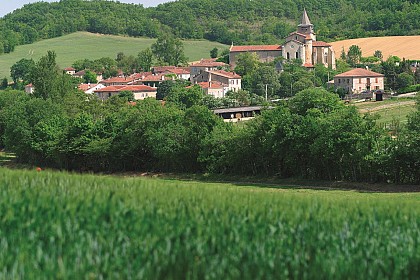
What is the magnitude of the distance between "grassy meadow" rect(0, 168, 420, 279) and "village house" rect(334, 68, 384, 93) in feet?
376

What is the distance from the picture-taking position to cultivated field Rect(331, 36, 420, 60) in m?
174

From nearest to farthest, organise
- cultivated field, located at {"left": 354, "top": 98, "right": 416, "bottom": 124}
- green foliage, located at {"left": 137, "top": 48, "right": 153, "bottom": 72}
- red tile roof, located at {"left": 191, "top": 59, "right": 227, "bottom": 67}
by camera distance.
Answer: cultivated field, located at {"left": 354, "top": 98, "right": 416, "bottom": 124} → red tile roof, located at {"left": 191, "top": 59, "right": 227, "bottom": 67} → green foliage, located at {"left": 137, "top": 48, "right": 153, "bottom": 72}

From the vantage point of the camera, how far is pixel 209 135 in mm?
60406

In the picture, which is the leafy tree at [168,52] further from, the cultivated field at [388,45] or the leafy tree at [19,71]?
the cultivated field at [388,45]

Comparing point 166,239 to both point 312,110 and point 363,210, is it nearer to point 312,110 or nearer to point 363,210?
point 363,210

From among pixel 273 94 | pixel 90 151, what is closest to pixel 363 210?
pixel 90 151

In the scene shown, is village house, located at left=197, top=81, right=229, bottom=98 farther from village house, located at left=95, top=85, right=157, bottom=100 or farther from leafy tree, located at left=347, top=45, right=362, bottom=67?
leafy tree, located at left=347, top=45, right=362, bottom=67

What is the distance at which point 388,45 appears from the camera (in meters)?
186

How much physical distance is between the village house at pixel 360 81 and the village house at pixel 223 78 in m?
20.3

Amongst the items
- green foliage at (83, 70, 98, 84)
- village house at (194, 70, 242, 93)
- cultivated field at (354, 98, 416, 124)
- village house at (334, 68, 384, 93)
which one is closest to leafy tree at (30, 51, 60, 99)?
cultivated field at (354, 98, 416, 124)

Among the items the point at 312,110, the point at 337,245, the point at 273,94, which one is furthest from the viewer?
the point at 273,94

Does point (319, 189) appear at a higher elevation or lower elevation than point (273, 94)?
lower

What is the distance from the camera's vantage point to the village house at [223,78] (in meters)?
145

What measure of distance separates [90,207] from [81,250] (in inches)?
130
